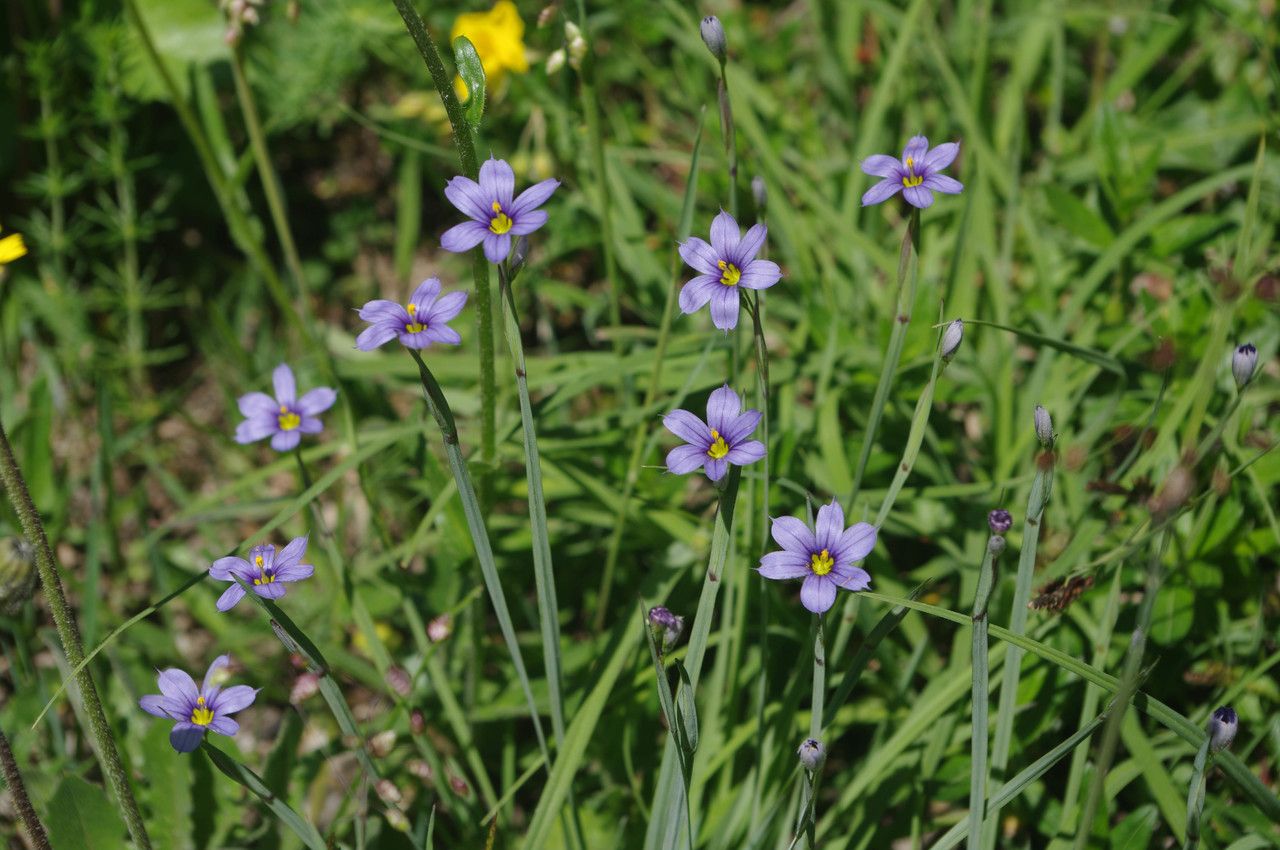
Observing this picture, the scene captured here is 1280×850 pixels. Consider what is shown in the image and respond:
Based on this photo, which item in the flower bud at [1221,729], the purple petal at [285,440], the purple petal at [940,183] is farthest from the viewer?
the purple petal at [285,440]

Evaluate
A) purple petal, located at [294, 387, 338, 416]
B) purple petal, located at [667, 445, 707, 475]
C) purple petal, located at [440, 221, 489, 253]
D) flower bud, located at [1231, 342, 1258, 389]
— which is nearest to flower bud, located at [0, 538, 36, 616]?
purple petal, located at [294, 387, 338, 416]

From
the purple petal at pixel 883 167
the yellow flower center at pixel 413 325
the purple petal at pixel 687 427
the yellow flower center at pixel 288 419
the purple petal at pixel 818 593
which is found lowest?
the yellow flower center at pixel 288 419

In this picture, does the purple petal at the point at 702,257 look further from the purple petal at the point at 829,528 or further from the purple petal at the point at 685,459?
the purple petal at the point at 829,528

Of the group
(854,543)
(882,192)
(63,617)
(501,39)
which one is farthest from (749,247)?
(501,39)

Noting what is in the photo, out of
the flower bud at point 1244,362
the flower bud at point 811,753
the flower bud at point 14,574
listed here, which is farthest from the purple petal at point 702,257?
the flower bud at point 14,574

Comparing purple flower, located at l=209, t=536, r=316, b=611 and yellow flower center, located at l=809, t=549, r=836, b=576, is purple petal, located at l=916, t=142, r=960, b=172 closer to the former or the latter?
yellow flower center, located at l=809, t=549, r=836, b=576

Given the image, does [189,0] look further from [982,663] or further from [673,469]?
[982,663]

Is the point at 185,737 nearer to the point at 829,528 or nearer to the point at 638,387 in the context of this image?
the point at 829,528
